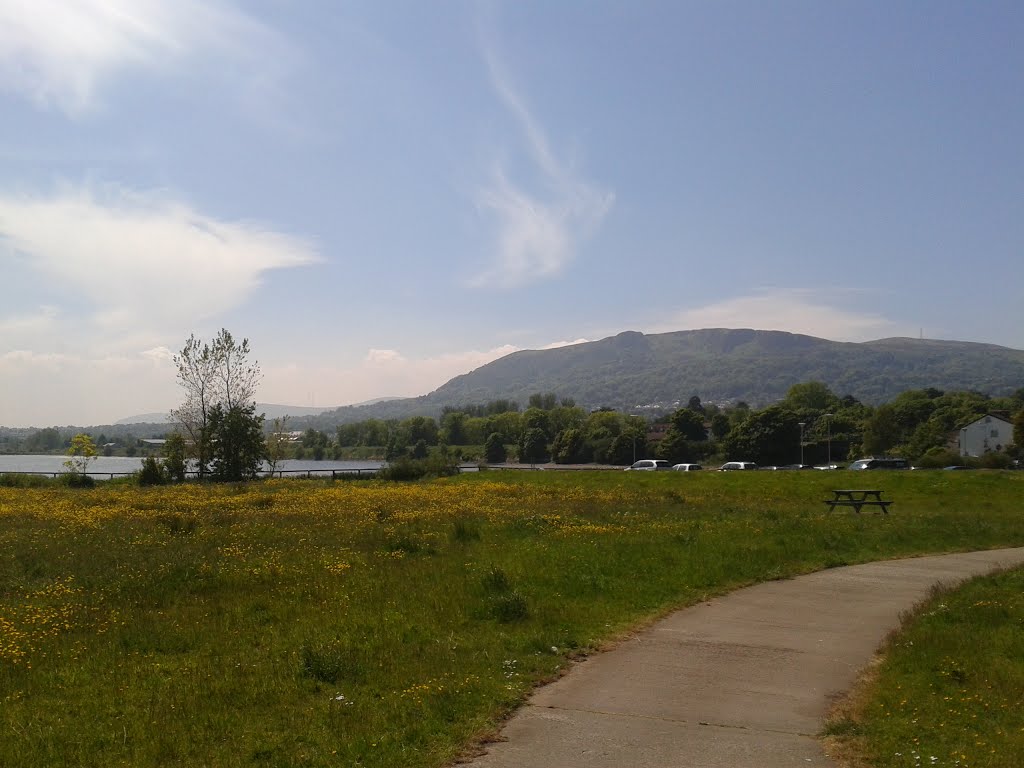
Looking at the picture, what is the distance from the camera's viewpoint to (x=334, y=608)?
1234cm

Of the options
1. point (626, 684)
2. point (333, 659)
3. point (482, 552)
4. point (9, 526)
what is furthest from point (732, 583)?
point (9, 526)

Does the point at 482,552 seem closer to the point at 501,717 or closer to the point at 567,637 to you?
the point at 567,637

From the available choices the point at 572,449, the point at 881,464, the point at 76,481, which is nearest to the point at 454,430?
the point at 572,449

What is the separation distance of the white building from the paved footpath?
115 m

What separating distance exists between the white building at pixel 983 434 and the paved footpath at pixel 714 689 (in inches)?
4543

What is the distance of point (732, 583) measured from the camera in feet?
50.2

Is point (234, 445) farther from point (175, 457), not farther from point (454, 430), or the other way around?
point (454, 430)

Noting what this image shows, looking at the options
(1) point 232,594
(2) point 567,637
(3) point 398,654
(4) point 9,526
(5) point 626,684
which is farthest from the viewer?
(4) point 9,526

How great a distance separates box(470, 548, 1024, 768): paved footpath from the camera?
6.90 m

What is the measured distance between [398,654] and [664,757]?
Result: 3.89 metres

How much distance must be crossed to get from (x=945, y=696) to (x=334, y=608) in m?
7.88

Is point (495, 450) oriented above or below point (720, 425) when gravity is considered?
below

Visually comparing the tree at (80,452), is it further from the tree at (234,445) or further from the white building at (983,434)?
the white building at (983,434)

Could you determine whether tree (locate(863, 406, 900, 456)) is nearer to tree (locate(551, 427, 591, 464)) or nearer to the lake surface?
tree (locate(551, 427, 591, 464))
